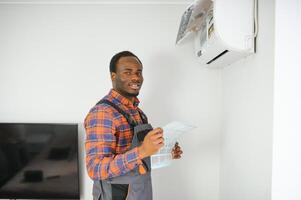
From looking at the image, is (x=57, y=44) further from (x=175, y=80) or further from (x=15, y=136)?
(x=175, y=80)

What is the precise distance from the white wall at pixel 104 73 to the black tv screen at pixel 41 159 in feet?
0.37

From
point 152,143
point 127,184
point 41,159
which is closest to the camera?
point 152,143

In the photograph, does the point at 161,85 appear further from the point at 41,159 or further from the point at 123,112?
the point at 41,159

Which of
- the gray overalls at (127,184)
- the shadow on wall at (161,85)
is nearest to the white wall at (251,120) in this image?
the shadow on wall at (161,85)

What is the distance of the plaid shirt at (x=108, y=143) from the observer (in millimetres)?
894

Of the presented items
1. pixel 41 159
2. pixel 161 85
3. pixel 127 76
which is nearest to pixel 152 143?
pixel 127 76

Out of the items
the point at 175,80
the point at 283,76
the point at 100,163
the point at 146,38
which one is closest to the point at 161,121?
the point at 175,80

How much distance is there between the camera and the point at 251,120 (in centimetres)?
114

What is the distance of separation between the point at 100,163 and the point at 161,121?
0.89m

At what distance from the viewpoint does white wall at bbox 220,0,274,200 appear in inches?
37.9

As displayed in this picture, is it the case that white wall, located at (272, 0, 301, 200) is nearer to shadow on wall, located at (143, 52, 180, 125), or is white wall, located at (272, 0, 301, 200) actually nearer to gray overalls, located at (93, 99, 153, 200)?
gray overalls, located at (93, 99, 153, 200)

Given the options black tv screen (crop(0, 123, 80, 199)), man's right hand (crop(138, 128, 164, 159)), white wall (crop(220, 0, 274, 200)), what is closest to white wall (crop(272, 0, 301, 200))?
white wall (crop(220, 0, 274, 200))

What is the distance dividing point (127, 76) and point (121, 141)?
341 millimetres

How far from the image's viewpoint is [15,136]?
162 centimetres
